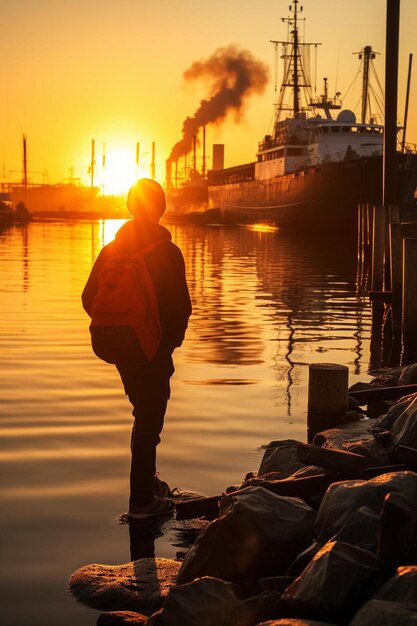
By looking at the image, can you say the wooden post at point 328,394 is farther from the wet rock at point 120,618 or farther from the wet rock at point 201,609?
the wet rock at point 201,609

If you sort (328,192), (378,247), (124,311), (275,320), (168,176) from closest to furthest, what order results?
(124,311)
(275,320)
(378,247)
(328,192)
(168,176)

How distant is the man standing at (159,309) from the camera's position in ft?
17.1

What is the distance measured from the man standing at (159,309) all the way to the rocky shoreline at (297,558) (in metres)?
0.32

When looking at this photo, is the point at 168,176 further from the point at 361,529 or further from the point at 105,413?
the point at 361,529

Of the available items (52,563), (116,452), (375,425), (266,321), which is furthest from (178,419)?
(266,321)

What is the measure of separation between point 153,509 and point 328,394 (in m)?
2.32

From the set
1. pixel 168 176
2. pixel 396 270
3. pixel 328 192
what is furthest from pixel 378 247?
pixel 168 176

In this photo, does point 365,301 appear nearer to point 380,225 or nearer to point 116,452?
point 380,225

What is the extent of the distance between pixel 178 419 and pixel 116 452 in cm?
137

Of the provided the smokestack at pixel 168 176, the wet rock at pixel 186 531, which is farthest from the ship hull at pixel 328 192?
the smokestack at pixel 168 176

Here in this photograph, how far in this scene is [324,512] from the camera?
466 centimetres

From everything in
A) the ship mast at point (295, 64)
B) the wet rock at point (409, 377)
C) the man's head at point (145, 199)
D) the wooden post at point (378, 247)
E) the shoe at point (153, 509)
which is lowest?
the shoe at point (153, 509)

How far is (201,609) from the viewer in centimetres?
382

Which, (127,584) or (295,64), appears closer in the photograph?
(127,584)
